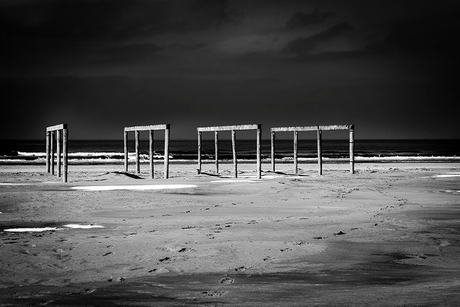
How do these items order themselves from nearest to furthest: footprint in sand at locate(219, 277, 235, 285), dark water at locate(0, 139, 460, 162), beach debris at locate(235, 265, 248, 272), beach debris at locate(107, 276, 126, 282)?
footprint in sand at locate(219, 277, 235, 285) < beach debris at locate(107, 276, 126, 282) < beach debris at locate(235, 265, 248, 272) < dark water at locate(0, 139, 460, 162)

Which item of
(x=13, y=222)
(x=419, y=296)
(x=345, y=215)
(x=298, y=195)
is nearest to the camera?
(x=419, y=296)

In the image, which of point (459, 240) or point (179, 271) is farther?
point (459, 240)

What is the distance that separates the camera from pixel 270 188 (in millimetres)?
17172

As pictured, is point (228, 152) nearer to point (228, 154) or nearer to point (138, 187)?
point (228, 154)

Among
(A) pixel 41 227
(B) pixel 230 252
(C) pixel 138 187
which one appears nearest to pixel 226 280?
(B) pixel 230 252

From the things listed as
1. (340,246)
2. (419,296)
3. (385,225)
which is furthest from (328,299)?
(385,225)

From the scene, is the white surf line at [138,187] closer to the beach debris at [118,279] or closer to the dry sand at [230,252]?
the dry sand at [230,252]

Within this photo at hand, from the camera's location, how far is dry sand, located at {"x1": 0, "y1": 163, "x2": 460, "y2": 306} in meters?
5.36

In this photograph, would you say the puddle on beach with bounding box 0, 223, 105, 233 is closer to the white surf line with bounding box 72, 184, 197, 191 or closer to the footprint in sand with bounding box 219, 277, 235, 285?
the footprint in sand with bounding box 219, 277, 235, 285

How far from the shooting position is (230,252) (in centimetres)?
745

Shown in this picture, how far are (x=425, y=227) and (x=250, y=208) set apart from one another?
4312 mm

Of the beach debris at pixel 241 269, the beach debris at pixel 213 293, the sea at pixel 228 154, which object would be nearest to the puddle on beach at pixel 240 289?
the beach debris at pixel 213 293

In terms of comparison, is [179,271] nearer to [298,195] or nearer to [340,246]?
[340,246]

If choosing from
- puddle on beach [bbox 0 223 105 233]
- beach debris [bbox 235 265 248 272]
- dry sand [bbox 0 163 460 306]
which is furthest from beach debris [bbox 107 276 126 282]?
puddle on beach [bbox 0 223 105 233]
